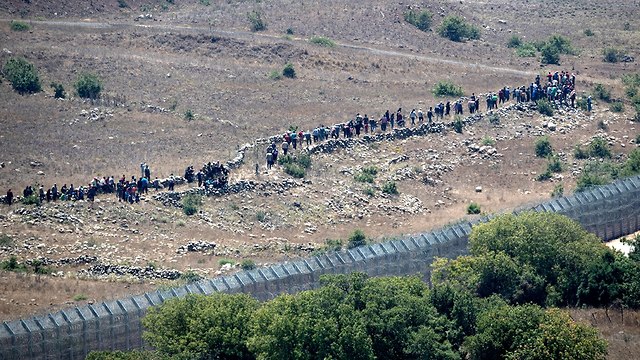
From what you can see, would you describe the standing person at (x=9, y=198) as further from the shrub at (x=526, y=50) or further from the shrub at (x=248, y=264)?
the shrub at (x=526, y=50)

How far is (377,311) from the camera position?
6262cm

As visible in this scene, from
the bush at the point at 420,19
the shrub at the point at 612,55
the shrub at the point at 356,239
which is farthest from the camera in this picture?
the bush at the point at 420,19

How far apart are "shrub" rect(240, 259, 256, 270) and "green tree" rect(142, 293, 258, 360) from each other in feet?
40.0

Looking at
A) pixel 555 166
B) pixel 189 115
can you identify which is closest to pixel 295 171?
pixel 189 115

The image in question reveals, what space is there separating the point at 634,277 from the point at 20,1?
63776mm

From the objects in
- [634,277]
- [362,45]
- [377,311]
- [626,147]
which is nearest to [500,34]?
[362,45]

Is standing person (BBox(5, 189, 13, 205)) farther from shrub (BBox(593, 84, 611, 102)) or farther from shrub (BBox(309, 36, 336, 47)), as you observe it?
shrub (BBox(593, 84, 611, 102))

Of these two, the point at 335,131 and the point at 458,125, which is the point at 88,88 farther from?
the point at 458,125

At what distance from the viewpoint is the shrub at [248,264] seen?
75625 millimetres

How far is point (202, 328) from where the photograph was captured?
61781mm

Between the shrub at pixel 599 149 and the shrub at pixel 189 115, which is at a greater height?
the shrub at pixel 189 115

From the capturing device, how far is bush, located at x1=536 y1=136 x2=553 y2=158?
95.9 metres

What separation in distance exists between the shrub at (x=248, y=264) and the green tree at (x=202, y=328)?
12203 mm

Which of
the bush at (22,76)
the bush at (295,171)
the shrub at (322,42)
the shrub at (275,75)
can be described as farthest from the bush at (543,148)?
the bush at (22,76)
